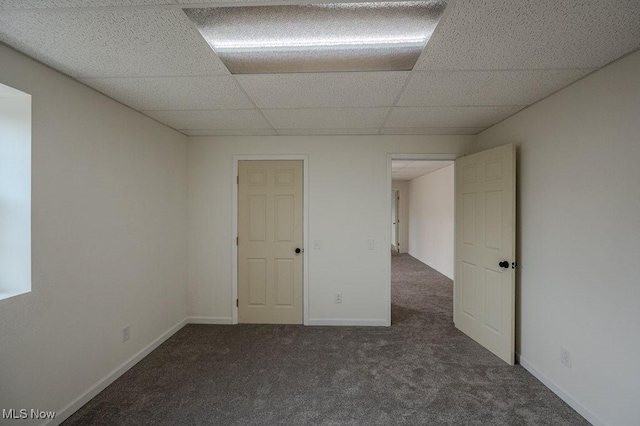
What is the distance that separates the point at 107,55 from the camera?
5.29ft

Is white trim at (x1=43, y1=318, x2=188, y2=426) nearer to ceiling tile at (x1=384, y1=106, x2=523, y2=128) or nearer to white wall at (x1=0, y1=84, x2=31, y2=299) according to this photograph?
white wall at (x1=0, y1=84, x2=31, y2=299)

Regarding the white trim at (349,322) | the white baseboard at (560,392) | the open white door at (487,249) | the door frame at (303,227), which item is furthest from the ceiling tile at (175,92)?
the white baseboard at (560,392)

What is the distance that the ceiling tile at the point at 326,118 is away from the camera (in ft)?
8.31

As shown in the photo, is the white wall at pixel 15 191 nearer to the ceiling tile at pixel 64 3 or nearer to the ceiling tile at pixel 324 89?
the ceiling tile at pixel 64 3

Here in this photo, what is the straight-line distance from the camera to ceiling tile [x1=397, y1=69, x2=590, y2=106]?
1830mm

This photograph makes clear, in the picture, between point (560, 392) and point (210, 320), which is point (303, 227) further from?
point (560, 392)

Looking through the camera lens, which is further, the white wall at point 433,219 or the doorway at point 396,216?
the doorway at point 396,216

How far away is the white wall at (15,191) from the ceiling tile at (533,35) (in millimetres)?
2428

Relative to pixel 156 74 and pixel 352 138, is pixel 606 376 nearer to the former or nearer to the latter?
pixel 352 138

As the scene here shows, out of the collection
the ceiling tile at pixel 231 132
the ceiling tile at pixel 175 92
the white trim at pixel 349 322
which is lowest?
the white trim at pixel 349 322

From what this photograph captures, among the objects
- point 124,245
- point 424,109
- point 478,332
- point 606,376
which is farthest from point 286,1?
point 478,332

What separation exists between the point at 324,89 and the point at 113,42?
130cm

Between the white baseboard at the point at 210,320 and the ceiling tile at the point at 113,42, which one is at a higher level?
the ceiling tile at the point at 113,42

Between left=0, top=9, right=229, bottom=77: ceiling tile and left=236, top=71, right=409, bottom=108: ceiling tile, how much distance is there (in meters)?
0.33
